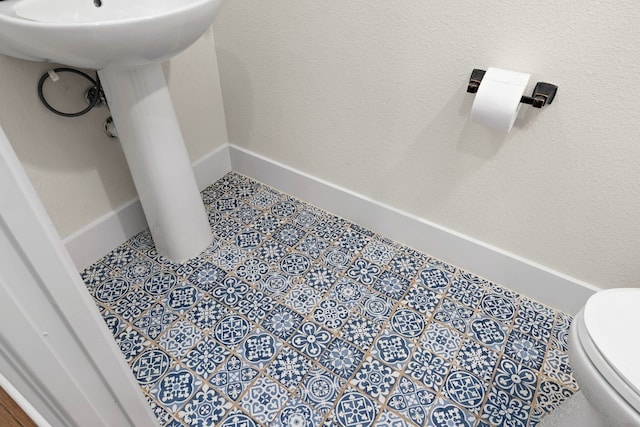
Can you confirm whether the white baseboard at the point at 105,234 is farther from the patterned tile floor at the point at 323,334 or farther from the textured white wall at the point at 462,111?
the textured white wall at the point at 462,111

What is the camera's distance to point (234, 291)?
1387 millimetres

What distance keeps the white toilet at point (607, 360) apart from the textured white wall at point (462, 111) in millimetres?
362

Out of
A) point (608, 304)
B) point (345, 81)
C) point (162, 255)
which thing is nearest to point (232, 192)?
point (162, 255)

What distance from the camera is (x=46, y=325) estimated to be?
48cm

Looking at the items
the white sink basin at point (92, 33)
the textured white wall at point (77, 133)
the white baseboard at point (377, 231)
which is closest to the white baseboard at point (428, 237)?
the white baseboard at point (377, 231)

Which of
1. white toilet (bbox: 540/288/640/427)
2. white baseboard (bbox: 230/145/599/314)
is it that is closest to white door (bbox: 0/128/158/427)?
white toilet (bbox: 540/288/640/427)

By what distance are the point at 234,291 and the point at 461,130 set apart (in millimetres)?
890

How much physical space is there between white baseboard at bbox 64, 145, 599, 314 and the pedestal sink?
0.63 feet

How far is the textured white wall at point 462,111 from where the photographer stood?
0.99 m

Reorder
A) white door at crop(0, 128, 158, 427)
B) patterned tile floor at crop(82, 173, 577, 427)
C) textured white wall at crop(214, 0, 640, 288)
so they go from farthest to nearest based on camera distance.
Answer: patterned tile floor at crop(82, 173, 577, 427)
textured white wall at crop(214, 0, 640, 288)
white door at crop(0, 128, 158, 427)

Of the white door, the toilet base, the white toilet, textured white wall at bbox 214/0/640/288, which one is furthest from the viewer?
textured white wall at bbox 214/0/640/288

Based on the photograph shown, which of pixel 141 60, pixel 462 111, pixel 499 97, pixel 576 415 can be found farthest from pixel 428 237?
pixel 141 60

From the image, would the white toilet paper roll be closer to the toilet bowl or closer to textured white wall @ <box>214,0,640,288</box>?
textured white wall @ <box>214,0,640,288</box>

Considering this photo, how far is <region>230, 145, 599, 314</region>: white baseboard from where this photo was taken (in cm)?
132
